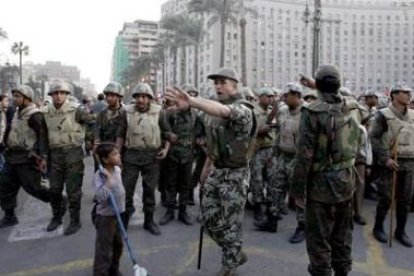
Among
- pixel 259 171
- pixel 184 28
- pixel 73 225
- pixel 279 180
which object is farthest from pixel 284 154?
pixel 184 28

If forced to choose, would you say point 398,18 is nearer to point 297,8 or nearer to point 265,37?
point 297,8

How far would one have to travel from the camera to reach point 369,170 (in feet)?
27.0

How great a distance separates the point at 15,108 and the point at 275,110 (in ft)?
12.3

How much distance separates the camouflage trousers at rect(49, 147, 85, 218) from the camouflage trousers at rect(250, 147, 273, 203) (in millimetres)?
2395

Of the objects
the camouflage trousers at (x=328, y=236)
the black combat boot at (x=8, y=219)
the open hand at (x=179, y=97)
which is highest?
the open hand at (x=179, y=97)

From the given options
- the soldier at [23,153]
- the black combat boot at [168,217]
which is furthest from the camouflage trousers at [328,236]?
the soldier at [23,153]

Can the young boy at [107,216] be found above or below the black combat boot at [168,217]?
above

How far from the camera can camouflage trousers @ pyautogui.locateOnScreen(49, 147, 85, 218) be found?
5.98 metres

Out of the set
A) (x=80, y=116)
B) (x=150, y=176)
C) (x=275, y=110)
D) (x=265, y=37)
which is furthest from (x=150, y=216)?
(x=265, y=37)

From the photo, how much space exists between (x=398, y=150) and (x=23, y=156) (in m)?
4.87

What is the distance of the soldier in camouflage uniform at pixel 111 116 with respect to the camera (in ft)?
19.8

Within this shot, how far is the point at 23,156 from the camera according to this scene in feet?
20.6

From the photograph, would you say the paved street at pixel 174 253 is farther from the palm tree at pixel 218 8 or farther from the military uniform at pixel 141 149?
the palm tree at pixel 218 8

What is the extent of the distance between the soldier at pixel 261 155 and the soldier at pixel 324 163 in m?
2.63
